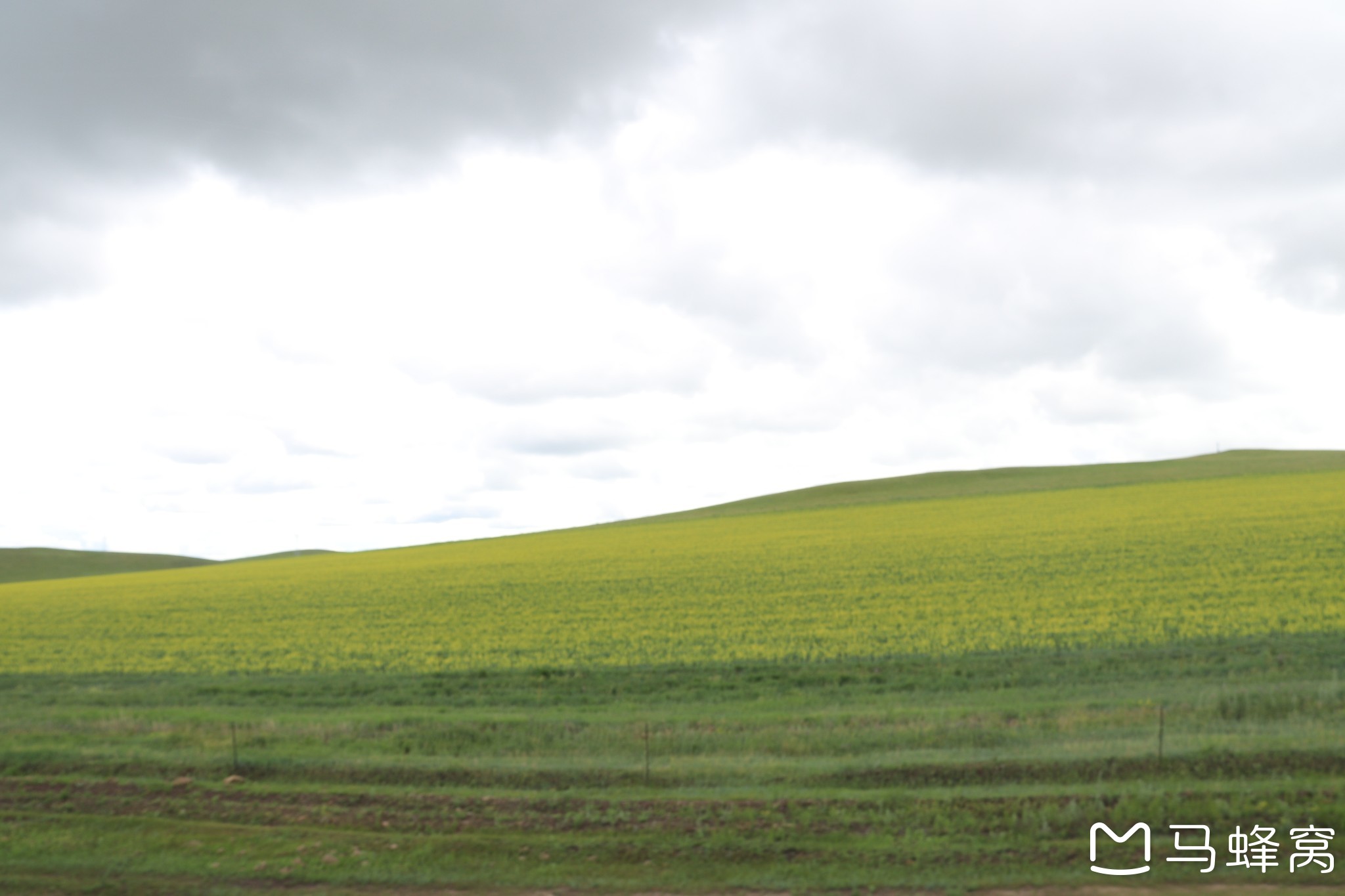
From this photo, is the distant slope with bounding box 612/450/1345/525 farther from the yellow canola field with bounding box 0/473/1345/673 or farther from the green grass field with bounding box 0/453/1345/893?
the green grass field with bounding box 0/453/1345/893

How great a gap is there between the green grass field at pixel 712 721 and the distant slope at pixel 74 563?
260 ft

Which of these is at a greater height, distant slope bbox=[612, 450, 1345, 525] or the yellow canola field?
distant slope bbox=[612, 450, 1345, 525]

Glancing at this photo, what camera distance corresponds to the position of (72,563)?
111562 millimetres

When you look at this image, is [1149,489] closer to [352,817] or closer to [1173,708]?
[1173,708]

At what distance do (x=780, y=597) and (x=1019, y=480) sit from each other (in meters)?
50.7

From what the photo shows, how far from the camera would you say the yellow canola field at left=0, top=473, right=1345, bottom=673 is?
23.1 metres

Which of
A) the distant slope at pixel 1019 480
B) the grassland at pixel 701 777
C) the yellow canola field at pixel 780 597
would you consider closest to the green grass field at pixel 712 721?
the grassland at pixel 701 777

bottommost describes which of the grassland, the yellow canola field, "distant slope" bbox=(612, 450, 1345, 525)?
the grassland

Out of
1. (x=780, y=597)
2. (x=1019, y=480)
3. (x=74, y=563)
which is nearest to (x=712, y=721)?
(x=780, y=597)

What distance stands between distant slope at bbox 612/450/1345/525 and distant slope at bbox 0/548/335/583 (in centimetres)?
5378

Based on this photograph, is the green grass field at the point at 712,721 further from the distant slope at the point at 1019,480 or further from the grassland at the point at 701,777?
the distant slope at the point at 1019,480

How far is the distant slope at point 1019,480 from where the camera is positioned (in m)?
65.1

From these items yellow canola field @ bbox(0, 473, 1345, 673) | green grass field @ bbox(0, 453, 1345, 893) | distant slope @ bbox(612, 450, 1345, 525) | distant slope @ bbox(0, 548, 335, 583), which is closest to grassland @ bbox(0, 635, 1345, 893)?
green grass field @ bbox(0, 453, 1345, 893)

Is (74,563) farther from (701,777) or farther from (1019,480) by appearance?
(701,777)
